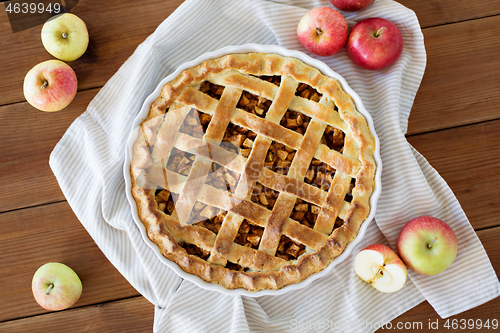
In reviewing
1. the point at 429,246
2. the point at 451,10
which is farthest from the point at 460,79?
the point at 429,246

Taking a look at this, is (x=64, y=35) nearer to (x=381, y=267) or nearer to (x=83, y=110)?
(x=83, y=110)

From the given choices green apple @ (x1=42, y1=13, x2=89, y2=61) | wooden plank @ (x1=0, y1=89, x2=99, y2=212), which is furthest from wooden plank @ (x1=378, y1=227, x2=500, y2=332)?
green apple @ (x1=42, y1=13, x2=89, y2=61)

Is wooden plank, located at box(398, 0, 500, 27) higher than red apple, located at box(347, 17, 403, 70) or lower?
higher

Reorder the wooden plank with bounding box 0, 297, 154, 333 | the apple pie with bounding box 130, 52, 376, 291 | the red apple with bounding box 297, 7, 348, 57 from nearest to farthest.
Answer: the apple pie with bounding box 130, 52, 376, 291, the red apple with bounding box 297, 7, 348, 57, the wooden plank with bounding box 0, 297, 154, 333

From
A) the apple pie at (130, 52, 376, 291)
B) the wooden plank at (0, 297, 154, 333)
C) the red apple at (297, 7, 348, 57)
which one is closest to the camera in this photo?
the apple pie at (130, 52, 376, 291)

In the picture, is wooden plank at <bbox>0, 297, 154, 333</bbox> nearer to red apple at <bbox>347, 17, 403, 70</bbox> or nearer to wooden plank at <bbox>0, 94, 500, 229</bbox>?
wooden plank at <bbox>0, 94, 500, 229</bbox>
